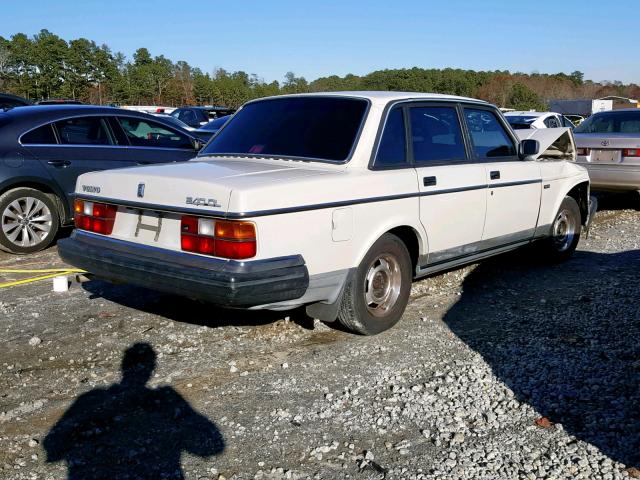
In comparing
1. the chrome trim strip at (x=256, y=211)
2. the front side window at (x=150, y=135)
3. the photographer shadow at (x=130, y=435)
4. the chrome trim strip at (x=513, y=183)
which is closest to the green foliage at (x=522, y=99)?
the front side window at (x=150, y=135)

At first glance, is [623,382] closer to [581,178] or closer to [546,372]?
[546,372]

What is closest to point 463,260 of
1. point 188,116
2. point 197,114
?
point 188,116

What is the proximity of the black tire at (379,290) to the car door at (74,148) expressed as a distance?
420 centimetres

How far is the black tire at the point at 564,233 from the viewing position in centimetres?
689

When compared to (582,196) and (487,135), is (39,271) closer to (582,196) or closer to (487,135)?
(487,135)

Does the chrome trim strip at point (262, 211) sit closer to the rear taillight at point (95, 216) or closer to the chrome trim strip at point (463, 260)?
the rear taillight at point (95, 216)

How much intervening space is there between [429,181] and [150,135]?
4461 millimetres

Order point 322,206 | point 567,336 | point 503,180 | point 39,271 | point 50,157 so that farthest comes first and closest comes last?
point 50,157 < point 39,271 < point 503,180 < point 567,336 < point 322,206

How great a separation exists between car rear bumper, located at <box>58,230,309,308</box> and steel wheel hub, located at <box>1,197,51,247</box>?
3364 mm

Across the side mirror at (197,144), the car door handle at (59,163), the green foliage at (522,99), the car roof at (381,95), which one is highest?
the green foliage at (522,99)

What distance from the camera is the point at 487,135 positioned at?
592 cm

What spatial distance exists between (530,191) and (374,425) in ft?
11.3

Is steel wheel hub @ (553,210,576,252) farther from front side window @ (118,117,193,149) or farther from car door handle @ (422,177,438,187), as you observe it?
front side window @ (118,117,193,149)

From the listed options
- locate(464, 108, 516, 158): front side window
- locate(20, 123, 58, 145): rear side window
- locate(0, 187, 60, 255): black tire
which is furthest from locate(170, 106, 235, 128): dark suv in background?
locate(464, 108, 516, 158): front side window
